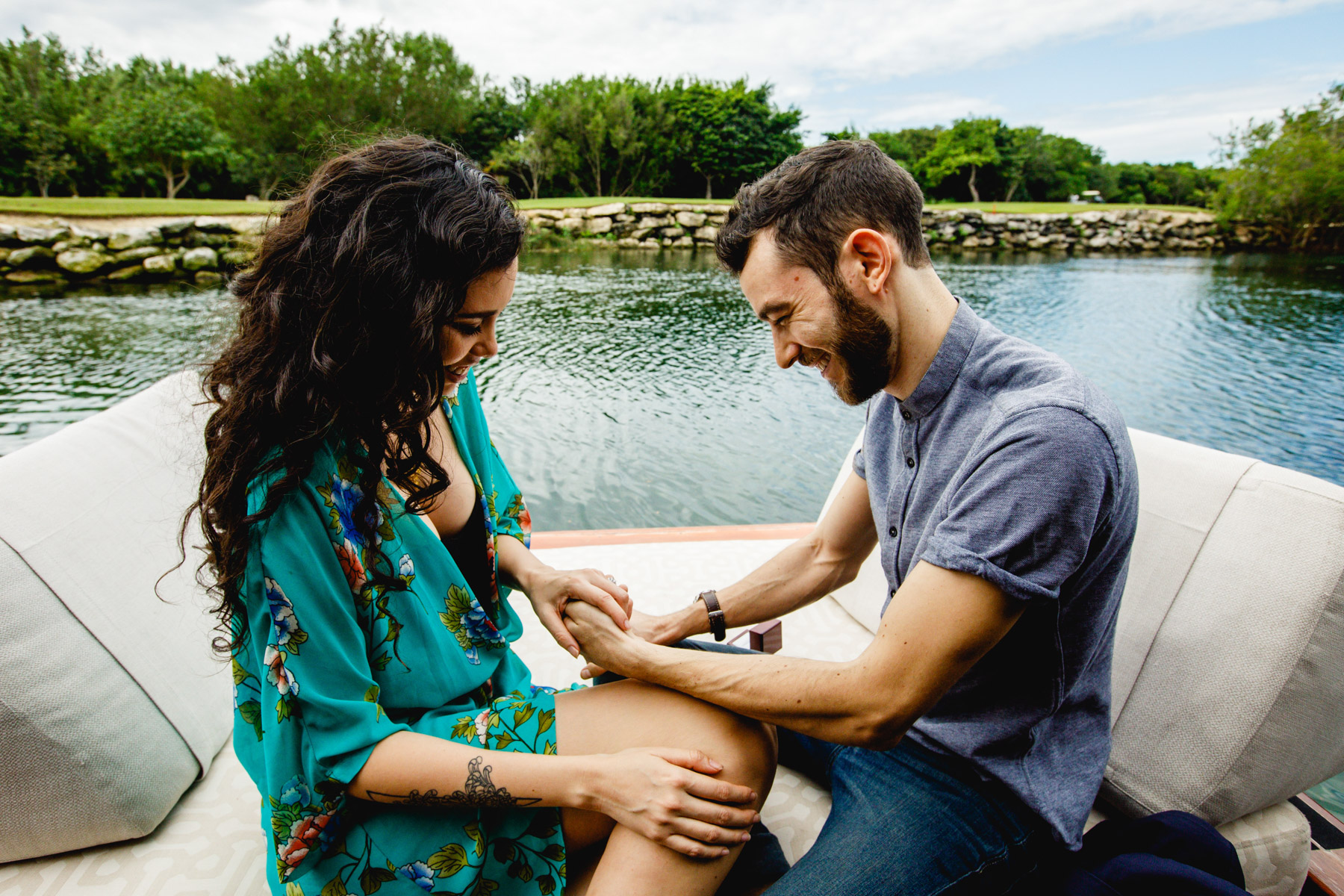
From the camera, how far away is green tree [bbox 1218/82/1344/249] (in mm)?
21641

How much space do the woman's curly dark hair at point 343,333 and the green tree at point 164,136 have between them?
29.9 m

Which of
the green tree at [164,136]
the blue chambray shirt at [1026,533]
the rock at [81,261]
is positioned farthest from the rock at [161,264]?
the blue chambray shirt at [1026,533]

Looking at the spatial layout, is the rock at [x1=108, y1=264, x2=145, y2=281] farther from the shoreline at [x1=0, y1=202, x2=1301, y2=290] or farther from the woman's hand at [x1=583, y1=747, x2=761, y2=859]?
the woman's hand at [x1=583, y1=747, x2=761, y2=859]

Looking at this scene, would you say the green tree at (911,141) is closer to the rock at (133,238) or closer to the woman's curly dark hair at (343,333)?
the rock at (133,238)

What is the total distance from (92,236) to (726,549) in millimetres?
15879

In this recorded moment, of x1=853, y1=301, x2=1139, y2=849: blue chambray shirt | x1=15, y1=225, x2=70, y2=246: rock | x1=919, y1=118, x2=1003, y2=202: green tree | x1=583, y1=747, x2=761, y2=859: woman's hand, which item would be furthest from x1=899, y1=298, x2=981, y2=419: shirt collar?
x1=919, y1=118, x2=1003, y2=202: green tree

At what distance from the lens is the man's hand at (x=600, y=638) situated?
→ 1.20 m

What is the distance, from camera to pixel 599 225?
23.0 metres

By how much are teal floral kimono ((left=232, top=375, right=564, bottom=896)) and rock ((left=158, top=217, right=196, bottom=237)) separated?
667 inches

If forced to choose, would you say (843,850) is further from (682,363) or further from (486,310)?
(682,363)

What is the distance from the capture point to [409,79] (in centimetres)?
3441

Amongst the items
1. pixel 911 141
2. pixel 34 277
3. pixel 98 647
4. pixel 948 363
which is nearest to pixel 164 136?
pixel 34 277

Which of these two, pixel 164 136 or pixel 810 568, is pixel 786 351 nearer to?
pixel 810 568

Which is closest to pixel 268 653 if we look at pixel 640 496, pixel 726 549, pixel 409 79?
pixel 726 549
